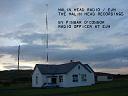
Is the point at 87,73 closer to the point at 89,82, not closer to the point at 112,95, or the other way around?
the point at 89,82

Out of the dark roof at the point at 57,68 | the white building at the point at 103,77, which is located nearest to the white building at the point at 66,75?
the dark roof at the point at 57,68

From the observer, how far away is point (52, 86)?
2527 inches

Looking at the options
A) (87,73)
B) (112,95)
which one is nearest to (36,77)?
(87,73)

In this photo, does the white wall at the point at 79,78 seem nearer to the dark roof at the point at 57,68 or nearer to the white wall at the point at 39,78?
the dark roof at the point at 57,68

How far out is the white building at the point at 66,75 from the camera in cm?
6506

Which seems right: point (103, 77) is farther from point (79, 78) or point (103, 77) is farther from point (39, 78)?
point (39, 78)

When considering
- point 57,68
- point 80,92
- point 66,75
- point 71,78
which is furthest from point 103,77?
point 80,92

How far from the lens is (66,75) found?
64688 millimetres

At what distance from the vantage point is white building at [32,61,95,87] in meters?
65.1

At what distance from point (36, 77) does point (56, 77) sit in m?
A: 4.73

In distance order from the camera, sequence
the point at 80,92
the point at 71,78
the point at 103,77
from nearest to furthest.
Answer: the point at 80,92 < the point at 71,78 < the point at 103,77

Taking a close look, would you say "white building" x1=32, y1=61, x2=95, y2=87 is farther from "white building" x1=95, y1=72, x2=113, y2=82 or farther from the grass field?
"white building" x1=95, y1=72, x2=113, y2=82

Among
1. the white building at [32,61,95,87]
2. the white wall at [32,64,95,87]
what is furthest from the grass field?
the white building at [32,61,95,87]

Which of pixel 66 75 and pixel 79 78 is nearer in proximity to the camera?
pixel 66 75
